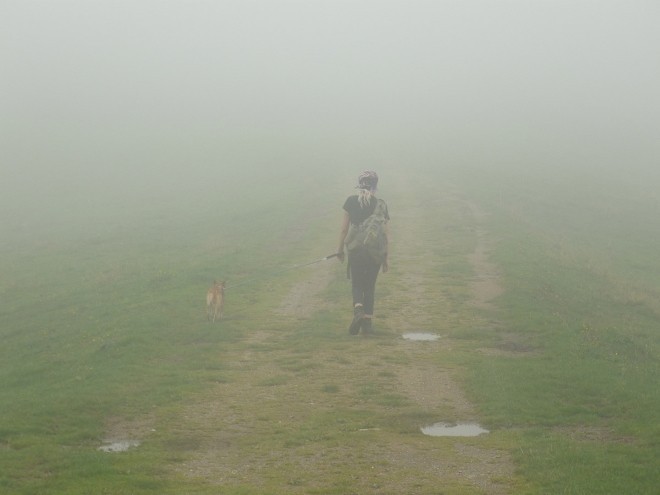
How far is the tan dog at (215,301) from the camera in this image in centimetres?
1870

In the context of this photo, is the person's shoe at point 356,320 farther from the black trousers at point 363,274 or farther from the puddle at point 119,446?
the puddle at point 119,446

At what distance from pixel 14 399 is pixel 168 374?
2414mm

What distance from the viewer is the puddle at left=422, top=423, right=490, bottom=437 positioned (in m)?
11.2

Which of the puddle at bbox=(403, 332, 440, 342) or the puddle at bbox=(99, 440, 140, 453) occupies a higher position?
the puddle at bbox=(99, 440, 140, 453)

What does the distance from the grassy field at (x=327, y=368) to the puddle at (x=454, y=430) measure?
189 mm

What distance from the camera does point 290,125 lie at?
87188 millimetres

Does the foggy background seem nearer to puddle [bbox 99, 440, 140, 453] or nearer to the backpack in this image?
the backpack

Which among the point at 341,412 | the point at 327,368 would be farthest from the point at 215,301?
the point at 341,412

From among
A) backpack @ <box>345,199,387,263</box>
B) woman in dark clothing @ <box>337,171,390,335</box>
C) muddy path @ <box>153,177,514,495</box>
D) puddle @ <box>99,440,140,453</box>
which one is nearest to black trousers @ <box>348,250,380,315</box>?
woman in dark clothing @ <box>337,171,390,335</box>

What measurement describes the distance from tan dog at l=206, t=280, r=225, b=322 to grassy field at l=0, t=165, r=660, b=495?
388 millimetres

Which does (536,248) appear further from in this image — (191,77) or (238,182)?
(191,77)

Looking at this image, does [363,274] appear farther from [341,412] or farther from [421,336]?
[341,412]

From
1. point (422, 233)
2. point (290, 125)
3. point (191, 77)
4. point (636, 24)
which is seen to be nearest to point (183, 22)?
point (191, 77)

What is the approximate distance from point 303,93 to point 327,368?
328ft
